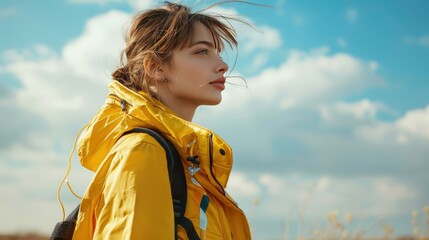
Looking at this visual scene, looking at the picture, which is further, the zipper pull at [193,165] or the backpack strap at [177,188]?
the zipper pull at [193,165]

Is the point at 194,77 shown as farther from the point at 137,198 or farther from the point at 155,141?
the point at 137,198

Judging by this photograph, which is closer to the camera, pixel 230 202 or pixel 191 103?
pixel 230 202

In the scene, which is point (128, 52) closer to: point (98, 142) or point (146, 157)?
point (98, 142)

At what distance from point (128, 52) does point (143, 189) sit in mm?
1352

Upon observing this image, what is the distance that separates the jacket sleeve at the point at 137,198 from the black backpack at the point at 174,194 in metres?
0.08

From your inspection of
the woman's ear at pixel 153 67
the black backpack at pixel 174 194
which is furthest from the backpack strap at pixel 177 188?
the woman's ear at pixel 153 67

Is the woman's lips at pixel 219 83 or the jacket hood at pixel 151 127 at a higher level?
the woman's lips at pixel 219 83

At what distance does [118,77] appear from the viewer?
11.1 feet

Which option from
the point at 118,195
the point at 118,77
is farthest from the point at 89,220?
the point at 118,77

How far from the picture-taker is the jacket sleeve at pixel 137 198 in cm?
228

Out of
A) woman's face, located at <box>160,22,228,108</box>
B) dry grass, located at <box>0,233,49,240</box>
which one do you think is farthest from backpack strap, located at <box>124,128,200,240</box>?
dry grass, located at <box>0,233,49,240</box>

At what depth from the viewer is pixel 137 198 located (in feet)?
7.61

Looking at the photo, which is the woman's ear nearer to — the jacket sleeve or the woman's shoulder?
the woman's shoulder

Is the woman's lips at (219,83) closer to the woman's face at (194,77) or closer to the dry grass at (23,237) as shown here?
the woman's face at (194,77)
